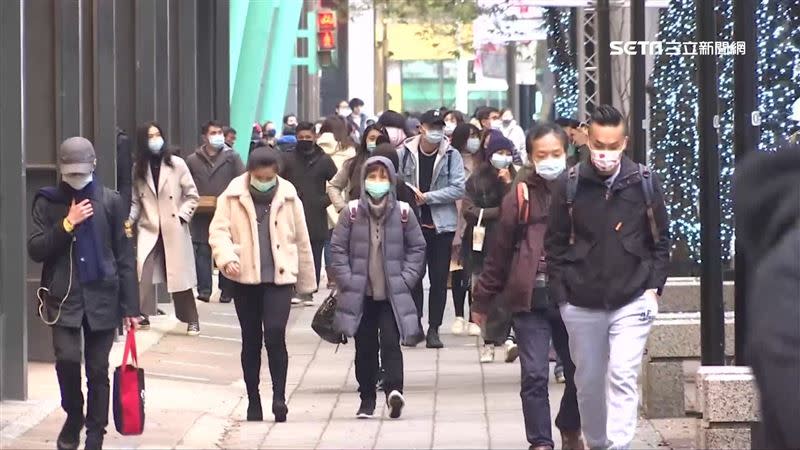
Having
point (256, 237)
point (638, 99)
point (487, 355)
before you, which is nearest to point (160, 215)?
point (487, 355)

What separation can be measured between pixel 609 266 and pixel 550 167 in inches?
→ 49.6

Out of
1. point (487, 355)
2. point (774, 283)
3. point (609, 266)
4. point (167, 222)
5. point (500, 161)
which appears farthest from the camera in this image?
point (167, 222)

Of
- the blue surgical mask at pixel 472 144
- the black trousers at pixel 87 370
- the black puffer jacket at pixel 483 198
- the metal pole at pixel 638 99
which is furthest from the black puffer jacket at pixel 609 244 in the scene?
the blue surgical mask at pixel 472 144

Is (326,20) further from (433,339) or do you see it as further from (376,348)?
(376,348)

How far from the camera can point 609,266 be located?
28.5ft

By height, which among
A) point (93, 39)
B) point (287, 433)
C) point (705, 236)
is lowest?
point (287, 433)

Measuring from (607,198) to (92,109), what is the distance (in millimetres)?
7986

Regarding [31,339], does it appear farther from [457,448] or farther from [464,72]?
[464,72]

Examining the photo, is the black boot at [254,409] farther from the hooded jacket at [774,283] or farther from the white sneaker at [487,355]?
the hooded jacket at [774,283]

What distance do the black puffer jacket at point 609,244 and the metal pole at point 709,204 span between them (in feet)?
3.76

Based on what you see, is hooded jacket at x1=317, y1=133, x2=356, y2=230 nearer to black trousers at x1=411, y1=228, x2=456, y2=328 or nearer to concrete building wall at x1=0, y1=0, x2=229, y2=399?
concrete building wall at x1=0, y1=0, x2=229, y2=399

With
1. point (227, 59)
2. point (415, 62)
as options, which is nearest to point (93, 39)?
point (227, 59)

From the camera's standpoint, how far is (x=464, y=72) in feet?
235

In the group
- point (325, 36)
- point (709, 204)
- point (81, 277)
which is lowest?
point (81, 277)
